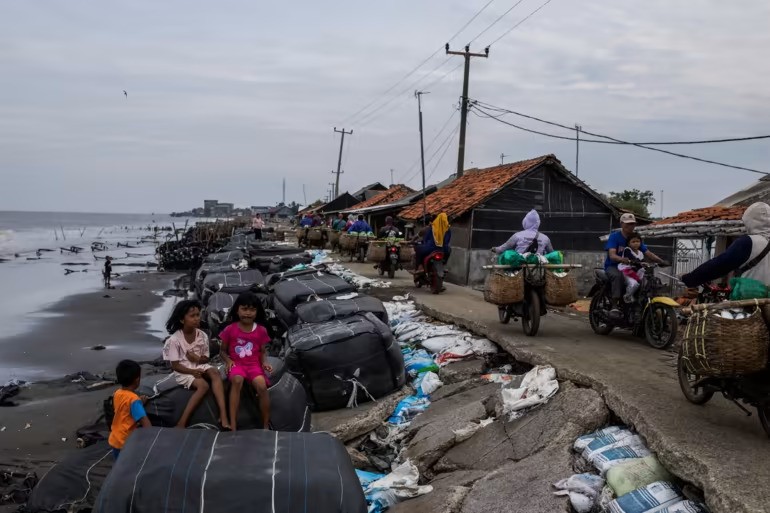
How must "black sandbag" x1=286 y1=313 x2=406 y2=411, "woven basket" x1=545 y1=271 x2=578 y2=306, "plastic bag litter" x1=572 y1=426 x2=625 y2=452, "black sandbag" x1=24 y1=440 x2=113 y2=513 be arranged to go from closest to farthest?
"plastic bag litter" x1=572 y1=426 x2=625 y2=452 < "black sandbag" x1=24 y1=440 x2=113 y2=513 < "black sandbag" x1=286 y1=313 x2=406 y2=411 < "woven basket" x1=545 y1=271 x2=578 y2=306

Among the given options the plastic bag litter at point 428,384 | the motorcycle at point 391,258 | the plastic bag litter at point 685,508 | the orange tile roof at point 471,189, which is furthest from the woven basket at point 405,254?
the plastic bag litter at point 685,508

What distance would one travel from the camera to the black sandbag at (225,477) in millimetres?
3328

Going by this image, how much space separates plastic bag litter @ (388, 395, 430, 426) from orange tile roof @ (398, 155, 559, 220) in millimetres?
9731

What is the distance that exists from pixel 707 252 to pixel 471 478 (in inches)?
522

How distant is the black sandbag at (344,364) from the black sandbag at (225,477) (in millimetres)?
2931

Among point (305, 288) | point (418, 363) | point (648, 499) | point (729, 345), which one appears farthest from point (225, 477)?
point (305, 288)

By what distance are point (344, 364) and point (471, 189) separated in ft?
40.4

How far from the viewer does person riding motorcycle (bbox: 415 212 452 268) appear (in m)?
11.5

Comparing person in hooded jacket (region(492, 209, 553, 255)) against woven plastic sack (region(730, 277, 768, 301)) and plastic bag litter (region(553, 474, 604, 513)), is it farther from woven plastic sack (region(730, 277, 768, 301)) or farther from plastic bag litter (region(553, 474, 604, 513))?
plastic bag litter (region(553, 474, 604, 513))

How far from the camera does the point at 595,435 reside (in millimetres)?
4316

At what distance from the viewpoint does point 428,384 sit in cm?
700

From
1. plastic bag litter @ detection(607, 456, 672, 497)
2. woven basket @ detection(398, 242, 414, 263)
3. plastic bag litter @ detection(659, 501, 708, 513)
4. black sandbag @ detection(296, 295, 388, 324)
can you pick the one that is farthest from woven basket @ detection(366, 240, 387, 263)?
plastic bag litter @ detection(659, 501, 708, 513)

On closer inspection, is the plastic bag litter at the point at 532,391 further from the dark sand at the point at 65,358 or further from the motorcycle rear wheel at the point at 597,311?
the dark sand at the point at 65,358

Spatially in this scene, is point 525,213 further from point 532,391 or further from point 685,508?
point 685,508
